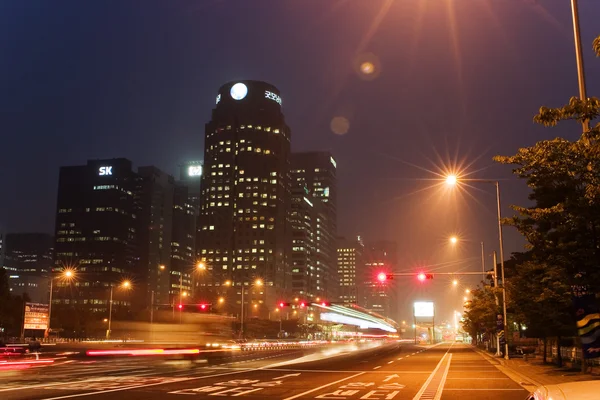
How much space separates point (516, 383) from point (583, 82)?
50.7 feet

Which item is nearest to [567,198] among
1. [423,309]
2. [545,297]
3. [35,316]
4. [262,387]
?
[545,297]

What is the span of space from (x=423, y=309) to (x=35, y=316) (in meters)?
135

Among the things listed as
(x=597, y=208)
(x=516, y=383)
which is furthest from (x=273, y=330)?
(x=597, y=208)

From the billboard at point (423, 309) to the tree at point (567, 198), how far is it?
157299 millimetres

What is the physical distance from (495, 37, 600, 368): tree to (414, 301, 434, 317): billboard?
A: 15730 centimetres

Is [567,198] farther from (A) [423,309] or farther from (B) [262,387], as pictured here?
(A) [423,309]

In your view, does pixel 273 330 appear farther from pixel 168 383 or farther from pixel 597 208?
pixel 597 208

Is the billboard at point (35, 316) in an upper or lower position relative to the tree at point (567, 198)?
lower

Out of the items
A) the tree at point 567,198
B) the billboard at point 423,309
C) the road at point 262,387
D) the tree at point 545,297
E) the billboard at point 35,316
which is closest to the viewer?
the tree at point 567,198

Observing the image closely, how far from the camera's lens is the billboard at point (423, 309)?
174 meters

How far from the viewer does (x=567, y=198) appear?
16.4 meters

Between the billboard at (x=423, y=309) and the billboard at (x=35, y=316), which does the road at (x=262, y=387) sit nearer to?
the billboard at (x=35, y=316)

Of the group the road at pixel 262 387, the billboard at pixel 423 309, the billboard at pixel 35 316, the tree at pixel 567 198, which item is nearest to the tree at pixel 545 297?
the tree at pixel 567 198

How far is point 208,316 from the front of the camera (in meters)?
36.6
